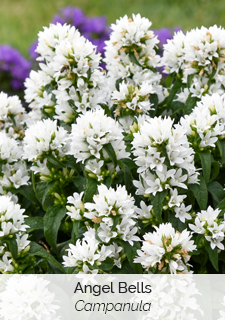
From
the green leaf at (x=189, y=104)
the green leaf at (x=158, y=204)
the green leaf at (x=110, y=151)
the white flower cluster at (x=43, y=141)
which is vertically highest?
the green leaf at (x=189, y=104)

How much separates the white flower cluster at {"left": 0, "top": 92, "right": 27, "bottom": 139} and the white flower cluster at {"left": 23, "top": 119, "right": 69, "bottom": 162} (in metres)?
0.71

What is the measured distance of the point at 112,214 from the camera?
211cm

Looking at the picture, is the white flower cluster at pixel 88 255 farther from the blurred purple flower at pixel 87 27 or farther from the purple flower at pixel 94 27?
the purple flower at pixel 94 27

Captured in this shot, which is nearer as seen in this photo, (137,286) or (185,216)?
(137,286)

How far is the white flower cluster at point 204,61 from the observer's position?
9.28 feet

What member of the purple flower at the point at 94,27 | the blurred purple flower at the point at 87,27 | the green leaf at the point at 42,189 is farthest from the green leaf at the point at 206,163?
the purple flower at the point at 94,27

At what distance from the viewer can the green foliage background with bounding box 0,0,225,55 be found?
980cm

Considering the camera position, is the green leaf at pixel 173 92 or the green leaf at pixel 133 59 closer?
the green leaf at pixel 133 59

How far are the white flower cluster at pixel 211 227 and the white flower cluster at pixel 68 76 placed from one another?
111cm

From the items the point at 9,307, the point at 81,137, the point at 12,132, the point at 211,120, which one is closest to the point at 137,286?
the point at 9,307

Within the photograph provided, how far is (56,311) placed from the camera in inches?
86.0

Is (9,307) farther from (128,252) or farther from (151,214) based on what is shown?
(151,214)

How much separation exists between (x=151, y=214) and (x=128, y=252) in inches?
13.0

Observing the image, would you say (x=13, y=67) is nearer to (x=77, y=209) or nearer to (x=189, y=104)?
(x=189, y=104)
